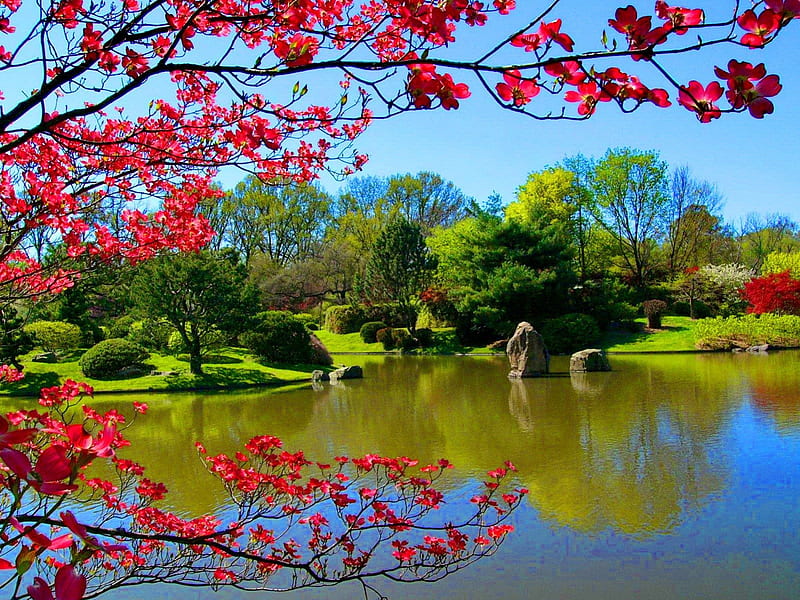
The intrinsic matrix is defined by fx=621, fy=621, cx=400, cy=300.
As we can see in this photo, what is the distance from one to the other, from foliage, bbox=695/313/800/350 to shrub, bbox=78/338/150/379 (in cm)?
1620

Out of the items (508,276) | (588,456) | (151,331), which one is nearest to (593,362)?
(508,276)

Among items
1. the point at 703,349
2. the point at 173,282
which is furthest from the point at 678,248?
the point at 173,282

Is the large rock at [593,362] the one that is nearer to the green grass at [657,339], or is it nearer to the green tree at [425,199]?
the green grass at [657,339]

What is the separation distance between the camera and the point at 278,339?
592 inches

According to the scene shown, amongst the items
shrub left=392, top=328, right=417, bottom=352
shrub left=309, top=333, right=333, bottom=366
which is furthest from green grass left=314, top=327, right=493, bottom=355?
shrub left=309, top=333, right=333, bottom=366

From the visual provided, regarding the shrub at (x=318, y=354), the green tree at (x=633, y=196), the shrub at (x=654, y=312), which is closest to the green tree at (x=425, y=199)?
the green tree at (x=633, y=196)

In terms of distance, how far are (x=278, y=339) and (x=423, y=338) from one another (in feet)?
31.6

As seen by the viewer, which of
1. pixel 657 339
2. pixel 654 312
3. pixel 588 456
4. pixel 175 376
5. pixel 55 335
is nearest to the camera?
pixel 588 456

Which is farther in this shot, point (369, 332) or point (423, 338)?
point (369, 332)

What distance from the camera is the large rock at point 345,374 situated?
46.3 feet

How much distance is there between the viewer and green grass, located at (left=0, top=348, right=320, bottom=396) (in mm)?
12227

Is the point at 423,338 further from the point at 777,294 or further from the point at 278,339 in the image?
the point at 777,294

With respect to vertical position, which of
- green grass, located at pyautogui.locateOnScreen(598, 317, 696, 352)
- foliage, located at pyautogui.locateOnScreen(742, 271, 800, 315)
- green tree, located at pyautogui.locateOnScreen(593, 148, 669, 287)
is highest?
green tree, located at pyautogui.locateOnScreen(593, 148, 669, 287)

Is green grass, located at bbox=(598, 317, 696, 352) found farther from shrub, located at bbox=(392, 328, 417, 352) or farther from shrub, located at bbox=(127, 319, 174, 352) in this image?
shrub, located at bbox=(127, 319, 174, 352)
